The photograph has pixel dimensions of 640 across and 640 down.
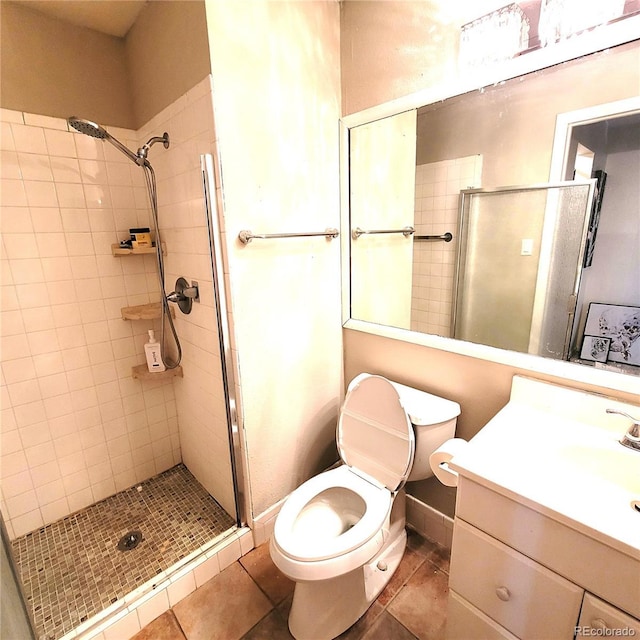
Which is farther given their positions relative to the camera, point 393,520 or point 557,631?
point 393,520

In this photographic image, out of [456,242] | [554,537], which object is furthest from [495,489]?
[456,242]

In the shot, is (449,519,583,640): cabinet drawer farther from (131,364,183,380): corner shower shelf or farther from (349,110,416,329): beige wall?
(131,364,183,380): corner shower shelf

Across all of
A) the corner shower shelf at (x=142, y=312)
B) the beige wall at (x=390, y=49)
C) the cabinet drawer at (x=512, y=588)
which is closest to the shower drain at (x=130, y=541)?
the corner shower shelf at (x=142, y=312)

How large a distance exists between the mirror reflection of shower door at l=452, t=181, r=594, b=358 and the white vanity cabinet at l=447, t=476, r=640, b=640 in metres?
0.62

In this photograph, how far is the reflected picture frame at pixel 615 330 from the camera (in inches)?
44.2

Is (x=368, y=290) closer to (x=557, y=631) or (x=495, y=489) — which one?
(x=495, y=489)

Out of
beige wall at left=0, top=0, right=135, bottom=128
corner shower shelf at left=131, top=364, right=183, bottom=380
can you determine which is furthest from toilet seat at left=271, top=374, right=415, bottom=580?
beige wall at left=0, top=0, right=135, bottom=128

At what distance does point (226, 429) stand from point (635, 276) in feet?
5.38

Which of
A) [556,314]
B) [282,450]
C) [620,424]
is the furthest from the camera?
[282,450]

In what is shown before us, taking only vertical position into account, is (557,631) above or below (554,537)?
below

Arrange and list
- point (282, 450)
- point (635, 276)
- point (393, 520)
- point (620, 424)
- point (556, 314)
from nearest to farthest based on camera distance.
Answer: point (620, 424) → point (635, 276) → point (556, 314) → point (393, 520) → point (282, 450)

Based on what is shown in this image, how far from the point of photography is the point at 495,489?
85cm

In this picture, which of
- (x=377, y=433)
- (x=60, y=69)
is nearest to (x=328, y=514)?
(x=377, y=433)

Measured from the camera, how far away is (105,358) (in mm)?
1744
